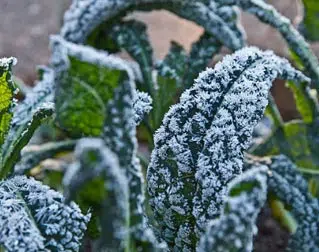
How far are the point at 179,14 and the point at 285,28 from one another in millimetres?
149

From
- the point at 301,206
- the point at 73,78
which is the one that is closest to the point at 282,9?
the point at 301,206

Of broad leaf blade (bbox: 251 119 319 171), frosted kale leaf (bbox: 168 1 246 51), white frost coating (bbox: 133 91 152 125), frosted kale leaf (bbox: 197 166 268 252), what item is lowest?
frosted kale leaf (bbox: 197 166 268 252)

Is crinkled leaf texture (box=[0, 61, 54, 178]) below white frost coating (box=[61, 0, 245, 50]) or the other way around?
below

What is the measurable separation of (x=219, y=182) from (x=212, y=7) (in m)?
0.43

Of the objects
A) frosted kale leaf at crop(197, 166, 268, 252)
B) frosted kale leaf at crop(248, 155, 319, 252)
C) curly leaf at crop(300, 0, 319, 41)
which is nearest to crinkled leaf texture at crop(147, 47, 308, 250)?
frosted kale leaf at crop(197, 166, 268, 252)

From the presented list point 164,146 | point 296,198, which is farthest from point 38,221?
point 296,198

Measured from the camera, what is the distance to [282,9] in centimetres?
180

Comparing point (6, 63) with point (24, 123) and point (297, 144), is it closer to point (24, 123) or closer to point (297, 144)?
point (24, 123)

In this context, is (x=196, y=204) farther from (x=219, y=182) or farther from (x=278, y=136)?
(x=278, y=136)

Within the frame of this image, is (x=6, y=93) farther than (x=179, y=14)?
No

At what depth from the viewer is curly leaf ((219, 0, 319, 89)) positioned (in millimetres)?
844

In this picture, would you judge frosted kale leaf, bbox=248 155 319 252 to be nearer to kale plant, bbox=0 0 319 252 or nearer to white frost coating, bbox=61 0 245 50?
kale plant, bbox=0 0 319 252

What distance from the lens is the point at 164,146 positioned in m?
0.57

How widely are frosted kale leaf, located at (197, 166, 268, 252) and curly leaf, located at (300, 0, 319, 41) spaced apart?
0.54 m
